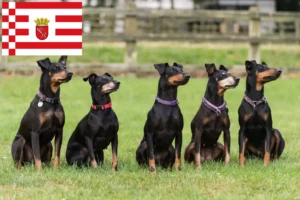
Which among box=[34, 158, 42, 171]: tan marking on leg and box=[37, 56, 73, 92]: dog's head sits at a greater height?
box=[37, 56, 73, 92]: dog's head

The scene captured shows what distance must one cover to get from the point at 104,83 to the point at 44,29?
124 cm

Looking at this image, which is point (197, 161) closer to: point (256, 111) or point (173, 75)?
point (256, 111)

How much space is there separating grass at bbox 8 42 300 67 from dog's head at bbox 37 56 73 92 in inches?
446

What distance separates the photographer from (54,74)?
7.05 metres

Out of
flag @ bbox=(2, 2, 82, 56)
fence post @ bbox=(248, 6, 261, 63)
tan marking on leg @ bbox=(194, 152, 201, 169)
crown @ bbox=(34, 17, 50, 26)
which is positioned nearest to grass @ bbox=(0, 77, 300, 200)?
tan marking on leg @ bbox=(194, 152, 201, 169)

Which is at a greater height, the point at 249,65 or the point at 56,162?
the point at 249,65

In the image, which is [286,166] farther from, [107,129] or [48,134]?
[48,134]

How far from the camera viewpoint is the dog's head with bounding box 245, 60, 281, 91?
739 cm

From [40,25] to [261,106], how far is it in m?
2.72

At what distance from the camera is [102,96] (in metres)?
7.14

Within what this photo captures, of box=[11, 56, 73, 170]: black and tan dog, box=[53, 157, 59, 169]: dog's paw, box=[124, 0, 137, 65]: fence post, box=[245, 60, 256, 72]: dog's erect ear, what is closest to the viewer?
box=[11, 56, 73, 170]: black and tan dog

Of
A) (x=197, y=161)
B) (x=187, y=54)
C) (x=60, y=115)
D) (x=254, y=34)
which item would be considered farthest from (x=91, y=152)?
(x=187, y=54)

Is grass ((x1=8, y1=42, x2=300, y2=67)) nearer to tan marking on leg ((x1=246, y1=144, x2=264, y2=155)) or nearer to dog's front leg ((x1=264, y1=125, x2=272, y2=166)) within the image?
tan marking on leg ((x1=246, y1=144, x2=264, y2=155))

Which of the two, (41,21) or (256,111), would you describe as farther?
(41,21)
